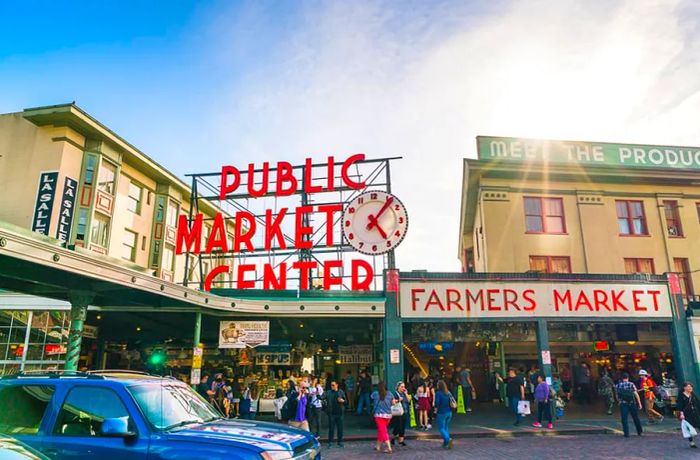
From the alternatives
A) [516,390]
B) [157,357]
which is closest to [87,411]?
[516,390]

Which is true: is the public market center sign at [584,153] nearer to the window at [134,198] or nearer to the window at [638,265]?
the window at [638,265]

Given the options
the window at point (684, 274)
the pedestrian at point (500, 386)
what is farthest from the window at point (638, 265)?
the pedestrian at point (500, 386)

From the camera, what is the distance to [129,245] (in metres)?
32.9

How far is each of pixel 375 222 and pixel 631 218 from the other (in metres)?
14.3

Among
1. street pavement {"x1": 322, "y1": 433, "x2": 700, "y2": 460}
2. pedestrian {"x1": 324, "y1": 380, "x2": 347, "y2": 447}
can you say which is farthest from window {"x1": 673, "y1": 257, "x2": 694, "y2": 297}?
pedestrian {"x1": 324, "y1": 380, "x2": 347, "y2": 447}

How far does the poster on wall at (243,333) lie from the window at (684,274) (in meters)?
21.1

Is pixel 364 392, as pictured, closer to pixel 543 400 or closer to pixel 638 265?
pixel 543 400

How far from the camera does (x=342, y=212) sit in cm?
2417

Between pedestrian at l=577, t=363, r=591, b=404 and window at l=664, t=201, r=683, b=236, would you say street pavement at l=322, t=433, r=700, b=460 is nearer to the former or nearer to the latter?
pedestrian at l=577, t=363, r=591, b=404

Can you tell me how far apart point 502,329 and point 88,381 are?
19.0m

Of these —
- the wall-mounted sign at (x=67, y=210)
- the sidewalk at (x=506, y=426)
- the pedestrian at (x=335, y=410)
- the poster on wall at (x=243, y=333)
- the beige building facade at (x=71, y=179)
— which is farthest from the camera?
the beige building facade at (x=71, y=179)

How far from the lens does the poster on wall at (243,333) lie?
18.7m

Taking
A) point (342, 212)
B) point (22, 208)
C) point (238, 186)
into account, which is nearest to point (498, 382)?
point (342, 212)

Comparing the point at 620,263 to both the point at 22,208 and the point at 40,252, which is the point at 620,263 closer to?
the point at 40,252
